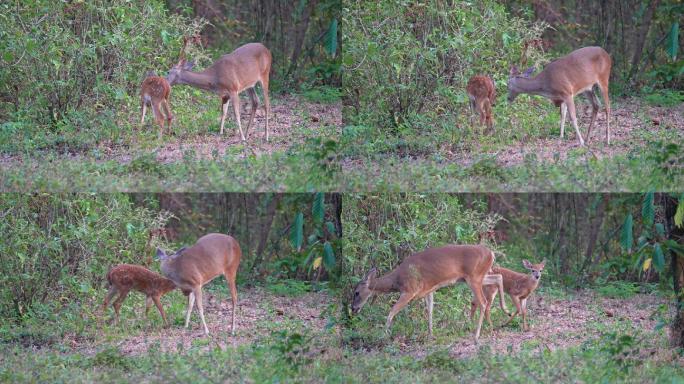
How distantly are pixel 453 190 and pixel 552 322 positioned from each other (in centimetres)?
159

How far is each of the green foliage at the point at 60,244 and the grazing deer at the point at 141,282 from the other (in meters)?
0.34

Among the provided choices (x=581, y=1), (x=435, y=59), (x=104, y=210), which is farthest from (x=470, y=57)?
(x=104, y=210)

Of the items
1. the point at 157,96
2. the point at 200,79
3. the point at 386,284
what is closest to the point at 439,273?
the point at 386,284

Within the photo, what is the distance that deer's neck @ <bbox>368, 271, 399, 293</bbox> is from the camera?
12602mm

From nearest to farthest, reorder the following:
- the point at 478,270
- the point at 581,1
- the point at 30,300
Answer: the point at 478,270 → the point at 30,300 → the point at 581,1

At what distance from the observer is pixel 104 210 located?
13344mm

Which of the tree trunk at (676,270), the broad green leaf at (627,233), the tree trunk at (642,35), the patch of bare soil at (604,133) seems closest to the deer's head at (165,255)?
the patch of bare soil at (604,133)

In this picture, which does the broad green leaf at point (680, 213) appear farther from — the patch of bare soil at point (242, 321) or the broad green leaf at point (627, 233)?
the patch of bare soil at point (242, 321)

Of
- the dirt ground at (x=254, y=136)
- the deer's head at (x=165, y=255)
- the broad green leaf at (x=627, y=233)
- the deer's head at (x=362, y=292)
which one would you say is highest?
the dirt ground at (x=254, y=136)

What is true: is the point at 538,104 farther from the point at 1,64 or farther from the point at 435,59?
the point at 1,64

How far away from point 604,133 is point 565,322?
1885 millimetres

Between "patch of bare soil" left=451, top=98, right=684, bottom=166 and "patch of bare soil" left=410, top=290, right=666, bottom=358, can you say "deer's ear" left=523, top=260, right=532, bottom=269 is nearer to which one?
"patch of bare soil" left=410, top=290, right=666, bottom=358

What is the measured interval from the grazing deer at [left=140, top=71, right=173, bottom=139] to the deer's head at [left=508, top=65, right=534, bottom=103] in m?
3.17

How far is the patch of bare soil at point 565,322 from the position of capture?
40.6ft
